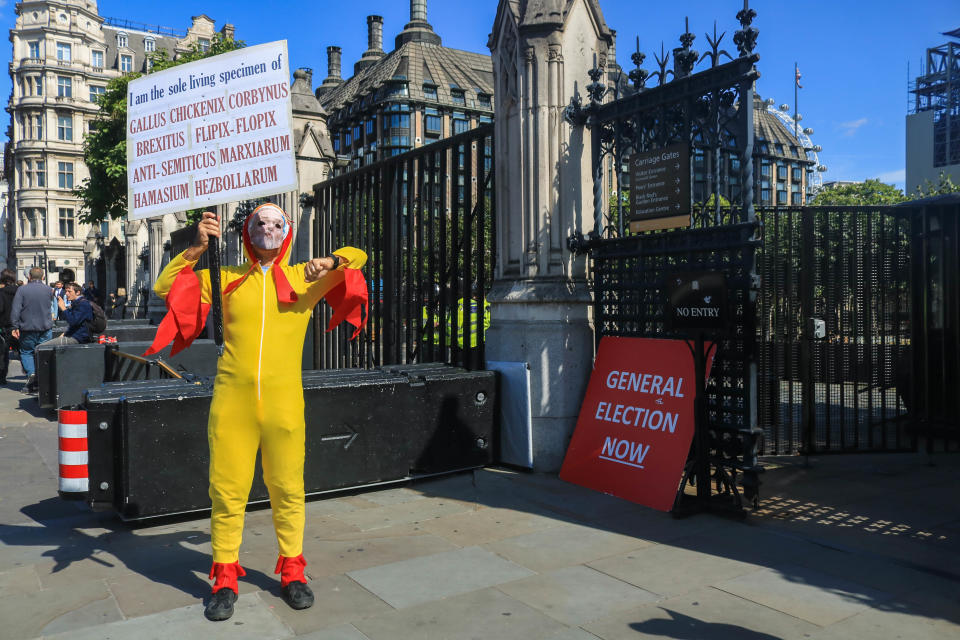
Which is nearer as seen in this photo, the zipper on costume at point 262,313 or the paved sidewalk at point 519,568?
the paved sidewalk at point 519,568

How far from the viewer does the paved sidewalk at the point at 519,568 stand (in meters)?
3.48

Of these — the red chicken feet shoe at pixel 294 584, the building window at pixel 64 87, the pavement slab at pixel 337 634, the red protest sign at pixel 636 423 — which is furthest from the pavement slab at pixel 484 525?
the building window at pixel 64 87

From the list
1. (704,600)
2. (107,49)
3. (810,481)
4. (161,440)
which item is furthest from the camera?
(107,49)

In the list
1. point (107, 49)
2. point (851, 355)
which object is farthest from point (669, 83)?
point (107, 49)

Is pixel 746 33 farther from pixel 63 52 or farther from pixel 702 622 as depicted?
pixel 63 52

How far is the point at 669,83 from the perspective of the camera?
5.96m

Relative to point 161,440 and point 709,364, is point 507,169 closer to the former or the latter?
point 709,364

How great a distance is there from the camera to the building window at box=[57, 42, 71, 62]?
64000 mm

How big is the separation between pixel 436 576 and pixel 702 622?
1.45 m

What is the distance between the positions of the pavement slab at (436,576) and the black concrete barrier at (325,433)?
5.33 ft

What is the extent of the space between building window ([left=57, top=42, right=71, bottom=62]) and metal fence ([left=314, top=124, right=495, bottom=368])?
6566cm

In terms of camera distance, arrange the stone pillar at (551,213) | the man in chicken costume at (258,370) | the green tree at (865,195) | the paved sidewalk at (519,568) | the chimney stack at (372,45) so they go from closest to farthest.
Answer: the paved sidewalk at (519,568)
the man in chicken costume at (258,370)
the stone pillar at (551,213)
the green tree at (865,195)
the chimney stack at (372,45)

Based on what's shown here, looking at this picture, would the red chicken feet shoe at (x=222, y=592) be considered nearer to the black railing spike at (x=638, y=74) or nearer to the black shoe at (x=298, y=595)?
the black shoe at (x=298, y=595)

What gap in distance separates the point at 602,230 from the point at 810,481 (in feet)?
9.23
